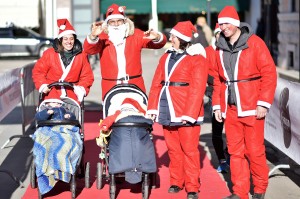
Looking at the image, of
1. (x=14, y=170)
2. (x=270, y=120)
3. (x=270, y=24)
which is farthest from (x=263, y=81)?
(x=270, y=24)

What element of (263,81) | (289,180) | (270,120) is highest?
(263,81)

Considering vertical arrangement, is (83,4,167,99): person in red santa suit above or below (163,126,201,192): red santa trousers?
above

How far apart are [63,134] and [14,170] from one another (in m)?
1.95

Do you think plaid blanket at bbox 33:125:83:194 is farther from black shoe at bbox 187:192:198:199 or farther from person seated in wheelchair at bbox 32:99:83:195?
black shoe at bbox 187:192:198:199

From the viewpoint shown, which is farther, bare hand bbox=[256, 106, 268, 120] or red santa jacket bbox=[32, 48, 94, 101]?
red santa jacket bbox=[32, 48, 94, 101]

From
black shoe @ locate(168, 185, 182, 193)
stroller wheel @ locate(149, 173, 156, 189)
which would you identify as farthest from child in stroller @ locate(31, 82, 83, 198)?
black shoe @ locate(168, 185, 182, 193)

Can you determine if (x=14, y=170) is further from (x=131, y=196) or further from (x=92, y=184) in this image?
(x=131, y=196)

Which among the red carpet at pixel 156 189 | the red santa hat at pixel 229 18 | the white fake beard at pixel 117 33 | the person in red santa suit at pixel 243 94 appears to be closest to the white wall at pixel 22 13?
the red carpet at pixel 156 189

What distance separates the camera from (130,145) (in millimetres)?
7359

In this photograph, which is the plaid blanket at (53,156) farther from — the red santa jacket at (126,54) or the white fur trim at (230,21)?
the white fur trim at (230,21)

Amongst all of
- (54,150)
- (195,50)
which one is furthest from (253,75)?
(54,150)

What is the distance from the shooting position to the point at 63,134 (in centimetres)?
764

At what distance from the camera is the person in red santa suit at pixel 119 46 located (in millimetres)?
8453

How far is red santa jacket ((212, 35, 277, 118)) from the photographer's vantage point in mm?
7117
